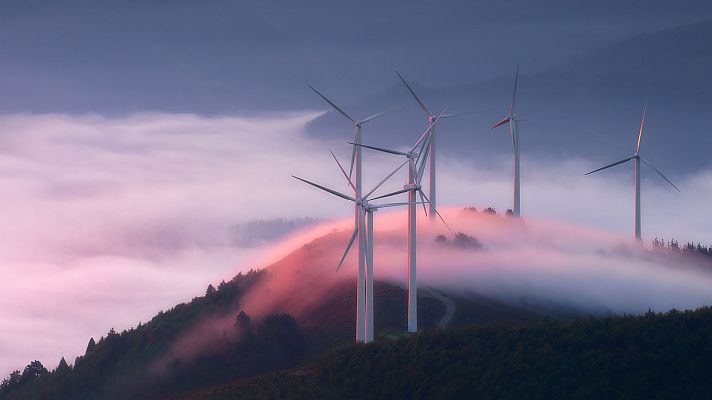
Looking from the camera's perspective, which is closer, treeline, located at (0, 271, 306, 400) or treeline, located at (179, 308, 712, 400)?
treeline, located at (179, 308, 712, 400)

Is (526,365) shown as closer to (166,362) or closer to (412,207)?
(412,207)

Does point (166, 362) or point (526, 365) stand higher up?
point (526, 365)

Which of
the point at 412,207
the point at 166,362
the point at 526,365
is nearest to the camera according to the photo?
the point at 526,365

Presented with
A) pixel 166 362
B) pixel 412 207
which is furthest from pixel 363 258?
pixel 166 362

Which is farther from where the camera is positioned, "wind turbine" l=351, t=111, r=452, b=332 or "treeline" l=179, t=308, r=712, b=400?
"wind turbine" l=351, t=111, r=452, b=332
